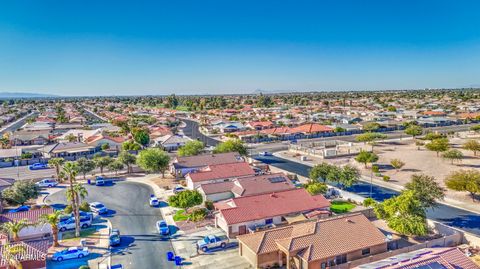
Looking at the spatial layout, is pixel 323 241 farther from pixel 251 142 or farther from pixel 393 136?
pixel 393 136

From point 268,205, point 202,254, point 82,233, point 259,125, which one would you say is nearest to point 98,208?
point 82,233

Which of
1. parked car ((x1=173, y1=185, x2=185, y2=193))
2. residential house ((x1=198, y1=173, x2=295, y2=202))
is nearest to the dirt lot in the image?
residential house ((x1=198, y1=173, x2=295, y2=202))

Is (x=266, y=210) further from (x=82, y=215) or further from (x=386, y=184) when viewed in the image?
(x=386, y=184)

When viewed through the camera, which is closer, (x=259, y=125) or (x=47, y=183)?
(x=47, y=183)

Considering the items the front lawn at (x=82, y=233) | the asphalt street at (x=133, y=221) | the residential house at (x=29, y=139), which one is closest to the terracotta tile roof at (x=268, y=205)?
the asphalt street at (x=133, y=221)

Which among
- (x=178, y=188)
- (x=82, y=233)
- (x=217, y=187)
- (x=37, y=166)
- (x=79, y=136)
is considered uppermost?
(x=79, y=136)

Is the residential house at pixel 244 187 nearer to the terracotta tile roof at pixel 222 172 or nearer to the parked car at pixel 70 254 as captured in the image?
the terracotta tile roof at pixel 222 172
